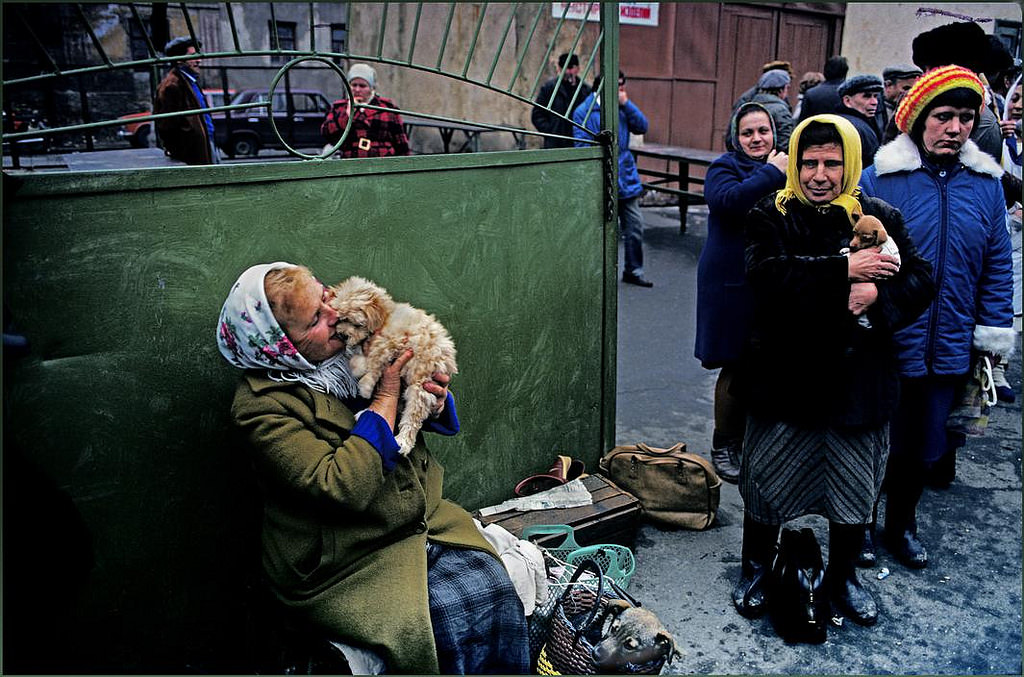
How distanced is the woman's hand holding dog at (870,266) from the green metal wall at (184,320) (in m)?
1.24

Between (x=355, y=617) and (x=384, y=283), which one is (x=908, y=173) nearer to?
(x=384, y=283)

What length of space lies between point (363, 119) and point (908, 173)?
3906 mm

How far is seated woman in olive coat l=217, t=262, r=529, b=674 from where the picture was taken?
7.01 feet

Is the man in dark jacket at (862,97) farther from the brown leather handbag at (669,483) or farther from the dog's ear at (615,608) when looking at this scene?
the dog's ear at (615,608)

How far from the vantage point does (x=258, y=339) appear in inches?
84.4

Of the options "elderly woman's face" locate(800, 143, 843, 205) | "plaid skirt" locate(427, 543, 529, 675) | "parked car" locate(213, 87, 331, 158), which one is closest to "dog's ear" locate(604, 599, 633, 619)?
"plaid skirt" locate(427, 543, 529, 675)

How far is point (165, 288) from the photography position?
96.1 inches

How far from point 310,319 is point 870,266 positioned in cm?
181

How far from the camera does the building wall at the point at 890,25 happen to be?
13.0 meters

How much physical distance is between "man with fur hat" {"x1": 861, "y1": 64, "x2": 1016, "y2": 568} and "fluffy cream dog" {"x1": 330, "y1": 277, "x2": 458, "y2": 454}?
194 cm

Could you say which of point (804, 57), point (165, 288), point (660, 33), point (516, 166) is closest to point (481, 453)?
point (516, 166)

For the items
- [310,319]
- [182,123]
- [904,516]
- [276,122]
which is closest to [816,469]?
[904,516]

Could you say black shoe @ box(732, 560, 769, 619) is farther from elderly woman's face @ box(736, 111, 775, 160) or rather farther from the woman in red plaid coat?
the woman in red plaid coat

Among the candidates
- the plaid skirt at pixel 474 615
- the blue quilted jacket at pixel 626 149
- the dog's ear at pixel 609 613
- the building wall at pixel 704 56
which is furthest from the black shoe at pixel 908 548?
the building wall at pixel 704 56
